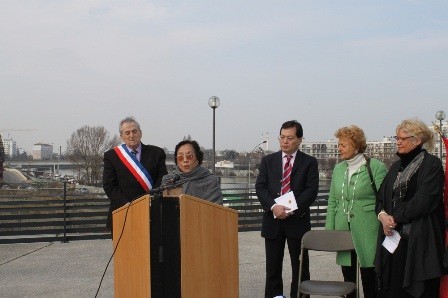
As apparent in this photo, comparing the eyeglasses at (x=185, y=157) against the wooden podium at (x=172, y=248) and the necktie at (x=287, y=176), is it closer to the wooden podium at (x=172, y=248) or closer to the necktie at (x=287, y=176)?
the wooden podium at (x=172, y=248)

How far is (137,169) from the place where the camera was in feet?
19.0

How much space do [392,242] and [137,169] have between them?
238 centimetres

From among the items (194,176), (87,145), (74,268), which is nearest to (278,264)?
(194,176)

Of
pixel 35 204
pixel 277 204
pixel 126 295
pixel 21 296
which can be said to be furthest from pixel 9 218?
pixel 126 295

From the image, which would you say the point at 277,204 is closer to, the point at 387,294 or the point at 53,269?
the point at 387,294

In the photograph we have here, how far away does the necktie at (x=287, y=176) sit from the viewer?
227 inches

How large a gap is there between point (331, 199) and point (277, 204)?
51 centimetres

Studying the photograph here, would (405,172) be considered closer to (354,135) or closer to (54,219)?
(354,135)

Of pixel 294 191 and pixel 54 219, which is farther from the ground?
pixel 294 191

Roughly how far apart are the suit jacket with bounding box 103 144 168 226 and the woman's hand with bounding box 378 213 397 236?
6.74 feet

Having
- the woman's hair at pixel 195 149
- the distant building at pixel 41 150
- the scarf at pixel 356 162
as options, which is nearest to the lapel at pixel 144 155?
the woman's hair at pixel 195 149

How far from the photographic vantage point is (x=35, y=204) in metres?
11.8

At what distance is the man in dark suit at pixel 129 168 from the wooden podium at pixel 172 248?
5.43ft

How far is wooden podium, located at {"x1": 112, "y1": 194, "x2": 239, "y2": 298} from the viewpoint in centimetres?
361
